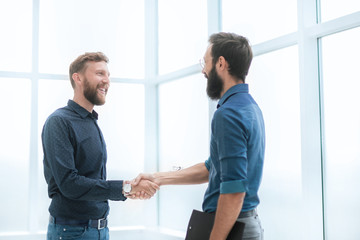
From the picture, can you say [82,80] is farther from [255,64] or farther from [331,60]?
[331,60]

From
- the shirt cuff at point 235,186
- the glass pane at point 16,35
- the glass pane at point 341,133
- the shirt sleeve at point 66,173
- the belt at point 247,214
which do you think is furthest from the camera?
the glass pane at point 16,35

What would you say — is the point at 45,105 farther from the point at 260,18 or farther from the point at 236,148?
the point at 236,148

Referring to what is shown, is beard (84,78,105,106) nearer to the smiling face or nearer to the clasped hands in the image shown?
the smiling face

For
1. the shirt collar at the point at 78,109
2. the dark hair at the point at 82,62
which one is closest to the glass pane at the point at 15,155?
the dark hair at the point at 82,62

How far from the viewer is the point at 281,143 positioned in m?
2.56

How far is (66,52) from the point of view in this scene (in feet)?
12.1

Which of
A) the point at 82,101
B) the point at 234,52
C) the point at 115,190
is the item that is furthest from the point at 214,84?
the point at 82,101

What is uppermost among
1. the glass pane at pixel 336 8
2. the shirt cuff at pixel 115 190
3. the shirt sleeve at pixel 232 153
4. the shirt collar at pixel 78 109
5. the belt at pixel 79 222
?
the glass pane at pixel 336 8

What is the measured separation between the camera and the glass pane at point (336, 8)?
2193 mm

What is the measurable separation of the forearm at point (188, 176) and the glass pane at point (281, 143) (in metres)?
0.49

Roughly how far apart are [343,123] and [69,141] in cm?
152

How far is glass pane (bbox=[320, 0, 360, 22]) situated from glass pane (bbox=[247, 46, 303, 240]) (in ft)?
0.88

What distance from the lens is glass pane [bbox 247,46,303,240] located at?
247 centimetres

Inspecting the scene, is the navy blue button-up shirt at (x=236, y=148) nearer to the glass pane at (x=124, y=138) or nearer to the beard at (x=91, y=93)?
the beard at (x=91, y=93)
